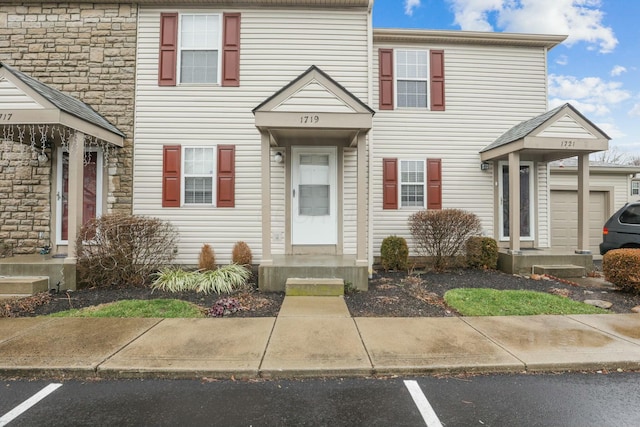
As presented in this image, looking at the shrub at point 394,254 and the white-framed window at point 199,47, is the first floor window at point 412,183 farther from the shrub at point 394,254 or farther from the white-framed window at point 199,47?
the white-framed window at point 199,47

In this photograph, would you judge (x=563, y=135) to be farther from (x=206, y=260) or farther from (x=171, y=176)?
(x=171, y=176)

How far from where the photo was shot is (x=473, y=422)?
2.40 meters

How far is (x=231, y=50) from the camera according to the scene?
24.6 ft

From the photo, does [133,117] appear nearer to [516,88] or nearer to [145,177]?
[145,177]

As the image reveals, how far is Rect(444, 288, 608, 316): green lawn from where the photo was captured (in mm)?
4715

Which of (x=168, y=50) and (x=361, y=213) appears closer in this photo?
(x=361, y=213)

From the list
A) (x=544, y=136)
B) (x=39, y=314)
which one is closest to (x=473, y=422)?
(x=39, y=314)

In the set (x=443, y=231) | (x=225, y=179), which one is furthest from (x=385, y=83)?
(x=225, y=179)

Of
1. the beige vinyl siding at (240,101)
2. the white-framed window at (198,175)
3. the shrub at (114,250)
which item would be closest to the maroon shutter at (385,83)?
the beige vinyl siding at (240,101)

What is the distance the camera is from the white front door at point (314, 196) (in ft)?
24.4

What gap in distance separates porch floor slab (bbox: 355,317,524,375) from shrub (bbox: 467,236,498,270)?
12.3ft

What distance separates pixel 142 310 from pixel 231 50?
582 centimetres

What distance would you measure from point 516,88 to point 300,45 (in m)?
5.82

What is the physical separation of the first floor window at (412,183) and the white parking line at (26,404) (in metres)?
7.40
